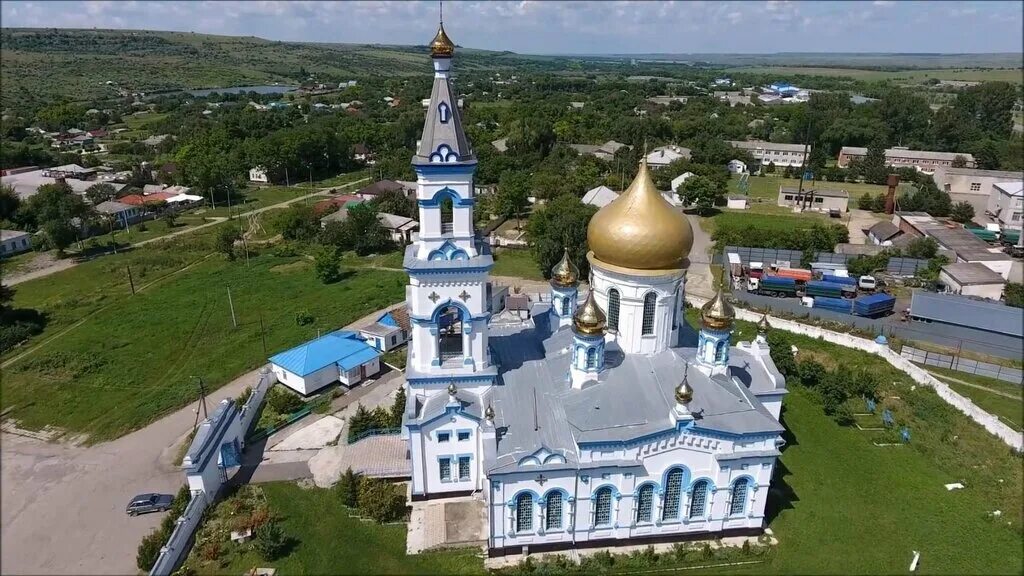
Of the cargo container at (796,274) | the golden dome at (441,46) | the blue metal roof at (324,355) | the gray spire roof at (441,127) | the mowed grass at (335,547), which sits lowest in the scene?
the mowed grass at (335,547)

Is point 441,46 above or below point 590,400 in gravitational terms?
above

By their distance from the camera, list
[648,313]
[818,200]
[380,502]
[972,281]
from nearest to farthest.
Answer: [380,502], [648,313], [972,281], [818,200]

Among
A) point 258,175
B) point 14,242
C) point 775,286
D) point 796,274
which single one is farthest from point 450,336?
point 258,175

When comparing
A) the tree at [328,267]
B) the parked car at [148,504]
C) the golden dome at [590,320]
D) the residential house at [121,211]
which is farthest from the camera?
the residential house at [121,211]

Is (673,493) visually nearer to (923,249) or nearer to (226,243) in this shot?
(923,249)

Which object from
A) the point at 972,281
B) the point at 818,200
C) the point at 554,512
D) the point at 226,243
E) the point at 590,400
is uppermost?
the point at 818,200

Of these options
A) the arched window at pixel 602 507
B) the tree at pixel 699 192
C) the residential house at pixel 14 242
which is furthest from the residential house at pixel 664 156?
the residential house at pixel 14 242

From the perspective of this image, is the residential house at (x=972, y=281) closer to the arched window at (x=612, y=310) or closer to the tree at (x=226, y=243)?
the arched window at (x=612, y=310)

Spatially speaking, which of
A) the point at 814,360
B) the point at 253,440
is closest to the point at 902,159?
the point at 814,360
